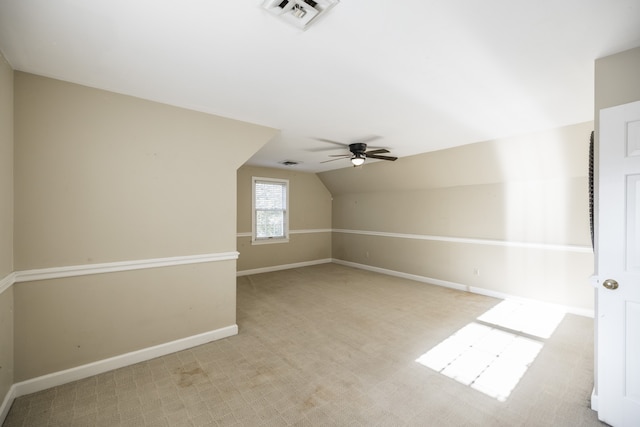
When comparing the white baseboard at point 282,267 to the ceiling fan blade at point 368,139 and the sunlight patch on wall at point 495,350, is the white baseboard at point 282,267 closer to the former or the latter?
the ceiling fan blade at point 368,139

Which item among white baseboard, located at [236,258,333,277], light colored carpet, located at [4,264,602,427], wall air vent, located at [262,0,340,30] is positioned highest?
wall air vent, located at [262,0,340,30]

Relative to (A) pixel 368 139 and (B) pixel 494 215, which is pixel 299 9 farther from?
(B) pixel 494 215

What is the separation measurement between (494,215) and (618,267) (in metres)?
2.94

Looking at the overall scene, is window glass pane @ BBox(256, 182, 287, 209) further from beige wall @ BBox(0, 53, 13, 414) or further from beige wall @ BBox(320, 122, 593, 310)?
beige wall @ BBox(0, 53, 13, 414)

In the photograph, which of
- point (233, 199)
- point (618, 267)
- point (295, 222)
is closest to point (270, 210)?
point (295, 222)

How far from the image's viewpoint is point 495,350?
273 cm

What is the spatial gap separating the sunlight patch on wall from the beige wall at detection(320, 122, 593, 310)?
671 mm

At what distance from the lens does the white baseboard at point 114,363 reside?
2066 mm

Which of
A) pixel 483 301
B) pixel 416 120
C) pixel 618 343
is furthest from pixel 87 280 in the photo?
pixel 483 301

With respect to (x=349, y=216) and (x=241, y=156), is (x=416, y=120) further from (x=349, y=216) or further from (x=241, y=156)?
(x=349, y=216)

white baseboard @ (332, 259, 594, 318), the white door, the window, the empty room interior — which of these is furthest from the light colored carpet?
the window

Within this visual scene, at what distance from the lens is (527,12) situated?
139cm

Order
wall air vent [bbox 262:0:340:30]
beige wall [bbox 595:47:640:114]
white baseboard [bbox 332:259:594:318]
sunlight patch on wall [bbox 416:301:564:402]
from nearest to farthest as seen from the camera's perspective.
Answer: wall air vent [bbox 262:0:340:30], beige wall [bbox 595:47:640:114], sunlight patch on wall [bbox 416:301:564:402], white baseboard [bbox 332:259:594:318]

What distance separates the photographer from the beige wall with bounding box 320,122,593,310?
3619 millimetres
